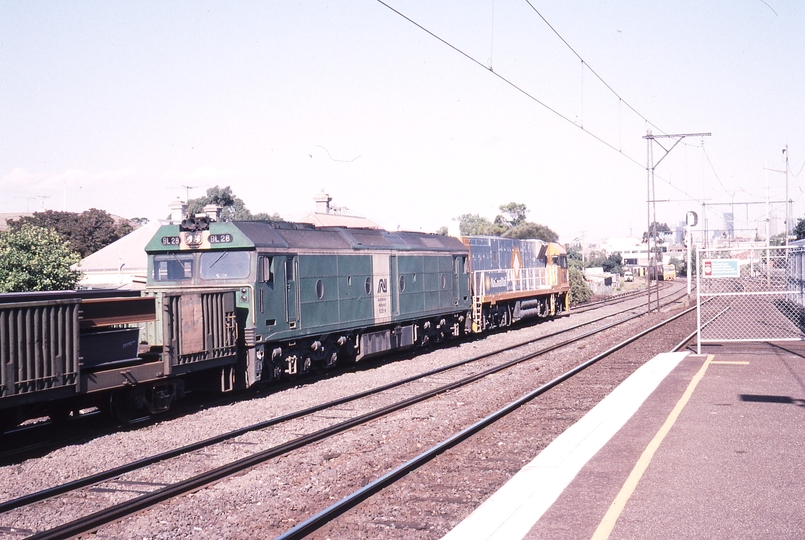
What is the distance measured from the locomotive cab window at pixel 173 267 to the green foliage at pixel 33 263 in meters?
13.6

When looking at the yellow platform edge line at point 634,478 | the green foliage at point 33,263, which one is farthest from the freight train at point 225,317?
the green foliage at point 33,263

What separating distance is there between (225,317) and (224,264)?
1.47 meters

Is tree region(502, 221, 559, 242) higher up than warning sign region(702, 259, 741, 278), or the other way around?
tree region(502, 221, 559, 242)

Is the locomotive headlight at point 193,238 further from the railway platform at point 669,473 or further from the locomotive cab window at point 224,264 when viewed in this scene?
the railway platform at point 669,473

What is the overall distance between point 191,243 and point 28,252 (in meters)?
15.3

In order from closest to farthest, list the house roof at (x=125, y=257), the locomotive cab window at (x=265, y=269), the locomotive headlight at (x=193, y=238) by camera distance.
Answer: the locomotive cab window at (x=265, y=269)
the locomotive headlight at (x=193, y=238)
the house roof at (x=125, y=257)

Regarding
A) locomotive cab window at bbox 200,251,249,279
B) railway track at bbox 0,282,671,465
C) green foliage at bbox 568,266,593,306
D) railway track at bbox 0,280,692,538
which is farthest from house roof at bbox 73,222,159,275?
railway track at bbox 0,280,692,538

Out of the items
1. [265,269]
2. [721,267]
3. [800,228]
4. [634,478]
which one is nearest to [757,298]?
[721,267]

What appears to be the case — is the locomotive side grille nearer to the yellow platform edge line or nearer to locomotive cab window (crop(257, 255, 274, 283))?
locomotive cab window (crop(257, 255, 274, 283))

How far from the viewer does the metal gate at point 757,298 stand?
15.2 meters

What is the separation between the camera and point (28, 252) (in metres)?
26.1

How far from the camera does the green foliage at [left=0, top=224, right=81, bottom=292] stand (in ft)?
83.2

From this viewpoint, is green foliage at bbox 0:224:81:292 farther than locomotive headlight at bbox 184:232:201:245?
Yes

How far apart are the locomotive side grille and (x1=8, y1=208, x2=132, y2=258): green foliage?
52.0 meters
